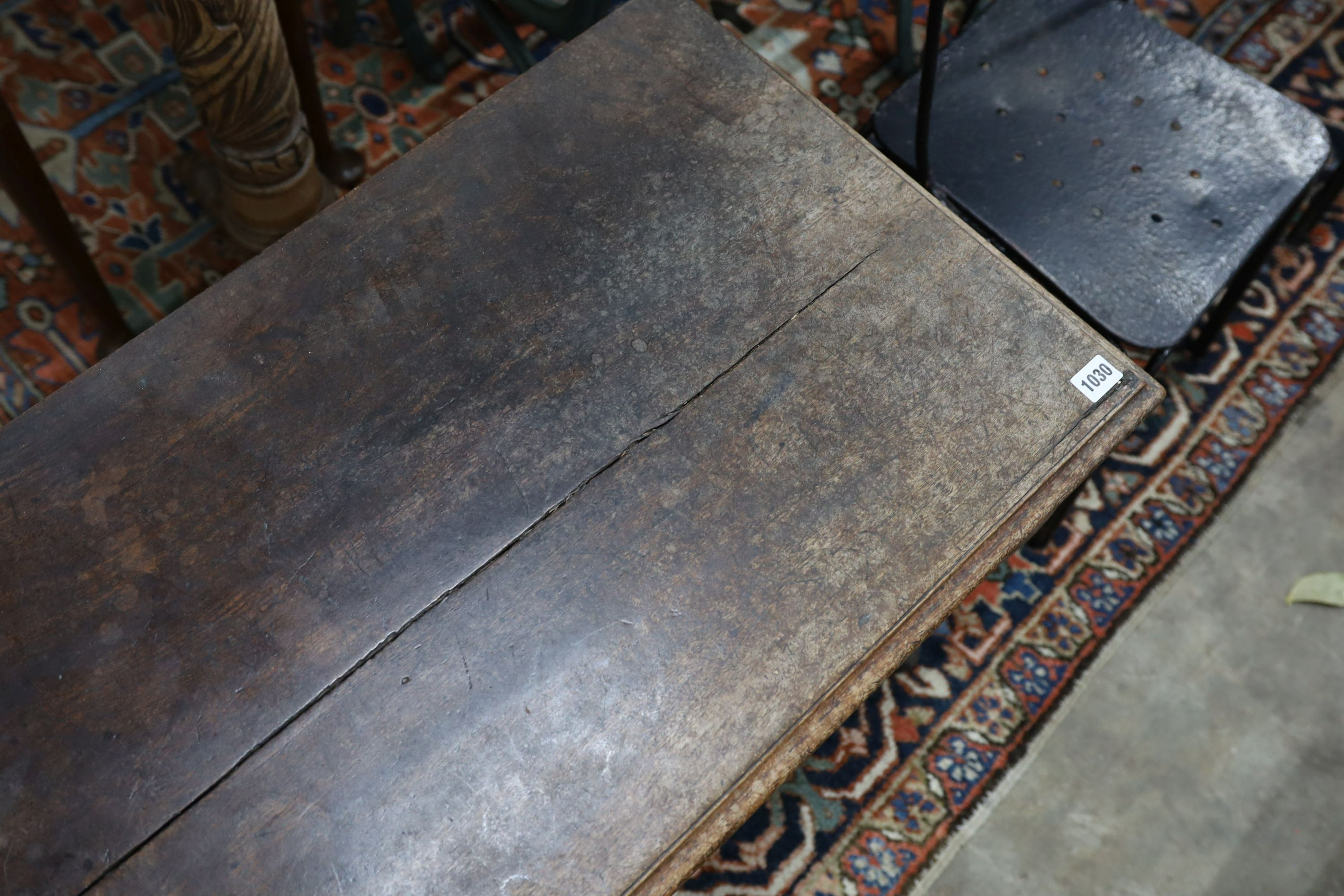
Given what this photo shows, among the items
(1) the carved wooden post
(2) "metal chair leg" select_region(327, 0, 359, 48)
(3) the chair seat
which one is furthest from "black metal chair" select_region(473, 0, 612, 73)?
(3) the chair seat

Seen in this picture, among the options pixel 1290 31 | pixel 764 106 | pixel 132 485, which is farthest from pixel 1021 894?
pixel 1290 31

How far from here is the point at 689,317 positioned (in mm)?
1203

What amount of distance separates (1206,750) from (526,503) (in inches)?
62.0

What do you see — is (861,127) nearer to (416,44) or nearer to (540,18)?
(540,18)

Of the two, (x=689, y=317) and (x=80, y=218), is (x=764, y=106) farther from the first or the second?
(x=80, y=218)

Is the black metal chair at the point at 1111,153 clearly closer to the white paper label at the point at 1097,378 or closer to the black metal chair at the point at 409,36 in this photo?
the white paper label at the point at 1097,378

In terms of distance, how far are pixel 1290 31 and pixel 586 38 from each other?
215 cm

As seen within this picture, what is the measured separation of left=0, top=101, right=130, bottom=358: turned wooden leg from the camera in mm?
1592

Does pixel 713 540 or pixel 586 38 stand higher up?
pixel 586 38

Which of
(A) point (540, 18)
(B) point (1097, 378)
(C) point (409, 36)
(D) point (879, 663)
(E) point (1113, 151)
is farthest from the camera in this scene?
(C) point (409, 36)

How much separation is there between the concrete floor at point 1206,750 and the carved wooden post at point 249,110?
1.80 meters

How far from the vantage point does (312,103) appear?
2080 mm

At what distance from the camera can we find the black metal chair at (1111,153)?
5.09 ft

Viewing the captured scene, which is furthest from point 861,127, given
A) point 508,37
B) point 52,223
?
point 52,223
